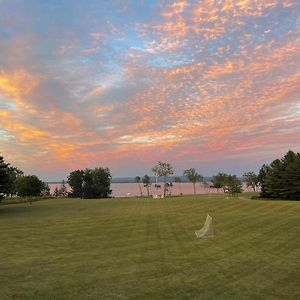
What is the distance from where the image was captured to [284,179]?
7744 centimetres

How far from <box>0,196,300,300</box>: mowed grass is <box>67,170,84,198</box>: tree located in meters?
123

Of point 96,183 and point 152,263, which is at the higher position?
point 96,183

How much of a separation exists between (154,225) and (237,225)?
24.2 feet

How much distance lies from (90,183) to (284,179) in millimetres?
95597

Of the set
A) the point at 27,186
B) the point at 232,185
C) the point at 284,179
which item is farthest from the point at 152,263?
the point at 232,185

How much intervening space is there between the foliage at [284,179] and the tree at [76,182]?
88.5 meters

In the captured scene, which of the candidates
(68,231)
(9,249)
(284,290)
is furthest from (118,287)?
(68,231)

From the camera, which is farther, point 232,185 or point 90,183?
point 90,183

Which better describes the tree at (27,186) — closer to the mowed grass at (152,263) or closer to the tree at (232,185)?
the mowed grass at (152,263)

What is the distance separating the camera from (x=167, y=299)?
12.5 metres

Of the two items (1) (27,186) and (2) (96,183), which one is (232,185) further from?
(2) (96,183)

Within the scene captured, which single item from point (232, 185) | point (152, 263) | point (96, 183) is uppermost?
point (96, 183)

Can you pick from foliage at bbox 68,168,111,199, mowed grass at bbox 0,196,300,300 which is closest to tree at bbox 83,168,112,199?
foliage at bbox 68,168,111,199

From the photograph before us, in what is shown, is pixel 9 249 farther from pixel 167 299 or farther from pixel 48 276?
pixel 167 299
